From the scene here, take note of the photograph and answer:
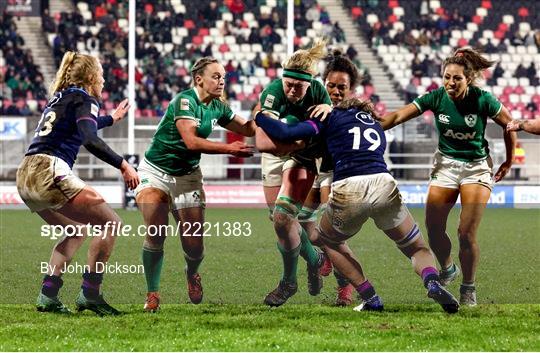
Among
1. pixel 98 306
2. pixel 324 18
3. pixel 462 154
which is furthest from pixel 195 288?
pixel 324 18

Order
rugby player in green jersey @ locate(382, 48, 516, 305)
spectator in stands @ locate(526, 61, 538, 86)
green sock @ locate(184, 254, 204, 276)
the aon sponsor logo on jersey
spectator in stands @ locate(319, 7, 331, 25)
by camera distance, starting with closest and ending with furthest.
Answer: green sock @ locate(184, 254, 204, 276), rugby player in green jersey @ locate(382, 48, 516, 305), the aon sponsor logo on jersey, spectator in stands @ locate(526, 61, 538, 86), spectator in stands @ locate(319, 7, 331, 25)

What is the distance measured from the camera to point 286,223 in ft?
29.3

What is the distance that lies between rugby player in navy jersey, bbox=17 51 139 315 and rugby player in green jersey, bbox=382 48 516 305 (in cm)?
234

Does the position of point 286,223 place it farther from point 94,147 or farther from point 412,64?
point 412,64

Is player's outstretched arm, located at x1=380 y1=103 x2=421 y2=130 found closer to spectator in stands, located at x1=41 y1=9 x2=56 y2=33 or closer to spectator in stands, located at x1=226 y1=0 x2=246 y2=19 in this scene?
spectator in stands, located at x1=226 y1=0 x2=246 y2=19

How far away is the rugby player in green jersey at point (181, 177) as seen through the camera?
8641mm

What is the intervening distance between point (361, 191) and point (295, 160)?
0.99 meters

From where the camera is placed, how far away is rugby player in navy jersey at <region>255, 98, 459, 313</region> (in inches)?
328

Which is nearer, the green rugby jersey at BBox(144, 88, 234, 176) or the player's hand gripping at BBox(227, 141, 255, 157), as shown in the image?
the player's hand gripping at BBox(227, 141, 255, 157)

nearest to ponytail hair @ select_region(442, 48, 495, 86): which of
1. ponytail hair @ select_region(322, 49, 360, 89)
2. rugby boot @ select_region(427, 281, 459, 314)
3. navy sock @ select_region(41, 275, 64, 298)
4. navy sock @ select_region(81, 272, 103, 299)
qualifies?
ponytail hair @ select_region(322, 49, 360, 89)

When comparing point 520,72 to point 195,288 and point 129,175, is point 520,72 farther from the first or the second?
point 129,175

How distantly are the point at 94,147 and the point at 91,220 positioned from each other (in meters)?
0.68

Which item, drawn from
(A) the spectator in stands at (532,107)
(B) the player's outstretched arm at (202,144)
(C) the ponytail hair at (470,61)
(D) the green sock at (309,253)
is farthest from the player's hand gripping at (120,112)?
(A) the spectator in stands at (532,107)

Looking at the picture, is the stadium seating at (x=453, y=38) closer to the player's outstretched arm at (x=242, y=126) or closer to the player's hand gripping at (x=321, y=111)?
the player's outstretched arm at (x=242, y=126)
